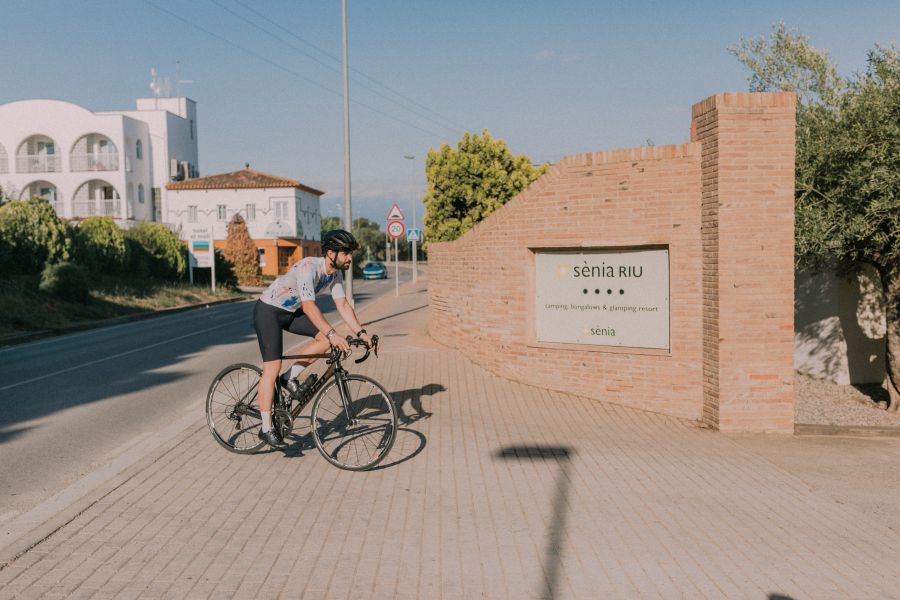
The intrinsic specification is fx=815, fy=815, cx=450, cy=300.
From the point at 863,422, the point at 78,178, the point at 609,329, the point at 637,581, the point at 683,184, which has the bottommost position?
the point at 863,422

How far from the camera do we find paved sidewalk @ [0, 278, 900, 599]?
13.9 ft

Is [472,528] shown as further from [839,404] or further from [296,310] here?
[839,404]

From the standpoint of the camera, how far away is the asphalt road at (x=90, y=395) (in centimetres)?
691

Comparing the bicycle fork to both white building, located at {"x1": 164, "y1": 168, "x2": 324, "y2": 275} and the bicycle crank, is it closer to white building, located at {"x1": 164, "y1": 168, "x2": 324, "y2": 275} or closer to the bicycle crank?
the bicycle crank

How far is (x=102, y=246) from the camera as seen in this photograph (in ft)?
106

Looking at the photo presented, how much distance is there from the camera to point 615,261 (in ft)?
31.2

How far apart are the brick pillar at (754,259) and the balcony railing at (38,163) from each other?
58.3 m

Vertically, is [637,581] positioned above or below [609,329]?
below

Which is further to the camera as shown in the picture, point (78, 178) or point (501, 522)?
point (78, 178)

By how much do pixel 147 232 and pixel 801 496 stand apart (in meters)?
35.5

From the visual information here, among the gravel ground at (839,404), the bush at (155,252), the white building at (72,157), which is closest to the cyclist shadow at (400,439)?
the gravel ground at (839,404)

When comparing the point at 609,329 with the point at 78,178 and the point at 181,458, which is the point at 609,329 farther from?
the point at 78,178

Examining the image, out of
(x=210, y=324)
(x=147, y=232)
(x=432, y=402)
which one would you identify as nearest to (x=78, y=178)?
(x=147, y=232)

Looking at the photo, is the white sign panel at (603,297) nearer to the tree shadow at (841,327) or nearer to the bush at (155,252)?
the tree shadow at (841,327)
